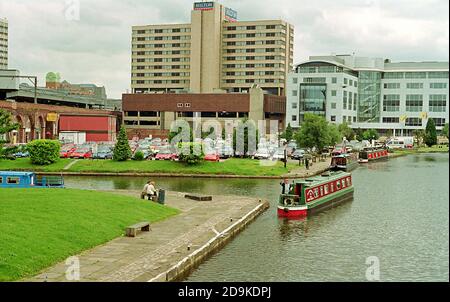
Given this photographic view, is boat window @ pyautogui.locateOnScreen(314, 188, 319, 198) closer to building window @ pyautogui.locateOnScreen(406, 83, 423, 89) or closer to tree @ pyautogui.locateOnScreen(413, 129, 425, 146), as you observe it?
tree @ pyautogui.locateOnScreen(413, 129, 425, 146)

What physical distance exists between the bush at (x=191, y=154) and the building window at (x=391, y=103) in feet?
303

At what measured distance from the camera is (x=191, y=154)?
66.2 metres

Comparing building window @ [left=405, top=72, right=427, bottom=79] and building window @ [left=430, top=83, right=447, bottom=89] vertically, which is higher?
building window @ [left=405, top=72, right=427, bottom=79]

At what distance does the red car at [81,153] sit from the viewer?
73.8 m

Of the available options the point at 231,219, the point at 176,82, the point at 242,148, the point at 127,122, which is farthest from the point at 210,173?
the point at 176,82

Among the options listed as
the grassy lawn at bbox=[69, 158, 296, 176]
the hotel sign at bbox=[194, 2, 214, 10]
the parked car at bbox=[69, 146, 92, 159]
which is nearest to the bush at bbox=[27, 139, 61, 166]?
the grassy lawn at bbox=[69, 158, 296, 176]

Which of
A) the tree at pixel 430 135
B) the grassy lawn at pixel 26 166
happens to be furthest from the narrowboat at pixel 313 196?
the tree at pixel 430 135

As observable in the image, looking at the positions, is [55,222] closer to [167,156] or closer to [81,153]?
[167,156]

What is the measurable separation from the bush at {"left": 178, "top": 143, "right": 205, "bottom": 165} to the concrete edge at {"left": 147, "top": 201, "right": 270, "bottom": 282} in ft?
97.5

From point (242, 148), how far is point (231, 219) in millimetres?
42233

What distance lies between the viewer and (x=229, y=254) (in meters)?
27.1

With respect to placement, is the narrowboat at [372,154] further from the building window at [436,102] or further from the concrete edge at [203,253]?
the concrete edge at [203,253]

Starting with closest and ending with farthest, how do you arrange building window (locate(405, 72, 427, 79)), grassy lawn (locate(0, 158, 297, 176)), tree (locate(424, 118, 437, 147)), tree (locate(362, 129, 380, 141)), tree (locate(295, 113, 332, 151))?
grassy lawn (locate(0, 158, 297, 176)) → tree (locate(295, 113, 332, 151)) → tree (locate(424, 118, 437, 147)) → tree (locate(362, 129, 380, 141)) → building window (locate(405, 72, 427, 79))

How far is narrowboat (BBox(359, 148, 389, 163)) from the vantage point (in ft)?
304
